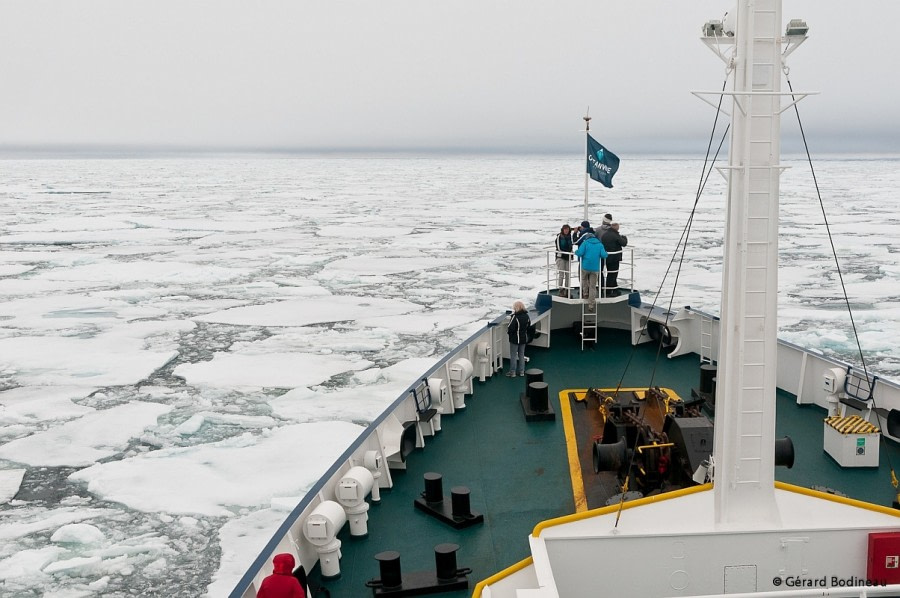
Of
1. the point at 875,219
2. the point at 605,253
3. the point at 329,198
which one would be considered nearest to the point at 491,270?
the point at 605,253

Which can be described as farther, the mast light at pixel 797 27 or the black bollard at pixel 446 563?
the black bollard at pixel 446 563

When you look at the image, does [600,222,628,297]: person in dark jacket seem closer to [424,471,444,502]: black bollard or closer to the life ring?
the life ring

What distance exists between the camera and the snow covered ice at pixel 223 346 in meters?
8.00

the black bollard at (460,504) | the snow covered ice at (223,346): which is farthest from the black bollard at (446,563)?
the snow covered ice at (223,346)

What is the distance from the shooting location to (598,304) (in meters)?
10.3

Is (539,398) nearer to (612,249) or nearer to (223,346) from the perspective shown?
(612,249)

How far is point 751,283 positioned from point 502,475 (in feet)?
10.5

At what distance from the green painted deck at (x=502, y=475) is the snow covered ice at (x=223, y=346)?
2.05m

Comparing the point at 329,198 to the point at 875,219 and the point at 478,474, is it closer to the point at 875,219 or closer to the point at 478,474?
the point at 875,219

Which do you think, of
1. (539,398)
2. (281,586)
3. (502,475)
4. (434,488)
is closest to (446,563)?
(434,488)

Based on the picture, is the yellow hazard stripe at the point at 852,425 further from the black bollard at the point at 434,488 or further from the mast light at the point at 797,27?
the mast light at the point at 797,27

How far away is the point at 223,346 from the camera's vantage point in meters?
15.9

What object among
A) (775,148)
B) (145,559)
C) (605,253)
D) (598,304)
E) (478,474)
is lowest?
(145,559)

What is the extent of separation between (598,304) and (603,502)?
482 cm
